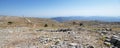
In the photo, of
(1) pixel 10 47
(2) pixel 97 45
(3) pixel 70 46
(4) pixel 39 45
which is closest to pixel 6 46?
(1) pixel 10 47

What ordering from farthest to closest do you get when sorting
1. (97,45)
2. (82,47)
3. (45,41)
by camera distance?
(45,41), (97,45), (82,47)

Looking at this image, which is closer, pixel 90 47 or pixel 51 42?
pixel 90 47

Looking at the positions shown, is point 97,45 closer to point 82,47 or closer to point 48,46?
point 82,47

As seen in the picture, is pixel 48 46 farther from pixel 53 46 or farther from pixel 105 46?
pixel 105 46

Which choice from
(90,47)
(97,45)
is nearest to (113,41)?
(97,45)

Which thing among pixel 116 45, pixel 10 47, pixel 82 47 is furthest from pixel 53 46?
pixel 116 45

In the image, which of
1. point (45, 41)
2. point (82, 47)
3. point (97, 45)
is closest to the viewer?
point (82, 47)

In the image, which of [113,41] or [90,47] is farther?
[113,41]
